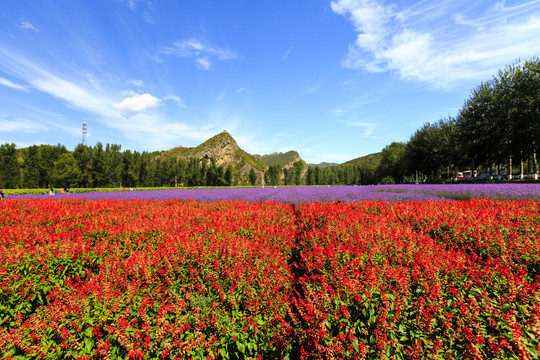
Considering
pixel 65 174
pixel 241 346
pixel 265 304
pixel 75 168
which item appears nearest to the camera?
pixel 241 346

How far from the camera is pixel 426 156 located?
49.3 meters

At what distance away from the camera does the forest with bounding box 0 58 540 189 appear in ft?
91.9

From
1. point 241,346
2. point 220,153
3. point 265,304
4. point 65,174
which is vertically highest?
point 220,153

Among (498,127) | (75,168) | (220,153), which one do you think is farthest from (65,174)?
(220,153)

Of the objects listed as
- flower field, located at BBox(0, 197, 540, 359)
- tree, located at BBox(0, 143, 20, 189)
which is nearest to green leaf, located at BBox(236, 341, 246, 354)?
flower field, located at BBox(0, 197, 540, 359)

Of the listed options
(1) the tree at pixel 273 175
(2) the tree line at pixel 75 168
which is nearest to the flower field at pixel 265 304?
(2) the tree line at pixel 75 168

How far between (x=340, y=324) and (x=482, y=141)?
43.1m

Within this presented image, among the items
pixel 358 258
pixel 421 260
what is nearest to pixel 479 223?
pixel 421 260

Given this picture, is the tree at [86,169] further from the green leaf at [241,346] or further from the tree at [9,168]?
the green leaf at [241,346]

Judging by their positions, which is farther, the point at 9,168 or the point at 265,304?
the point at 9,168

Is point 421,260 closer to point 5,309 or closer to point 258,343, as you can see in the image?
point 258,343

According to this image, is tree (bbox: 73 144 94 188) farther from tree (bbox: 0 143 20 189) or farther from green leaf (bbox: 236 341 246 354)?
green leaf (bbox: 236 341 246 354)

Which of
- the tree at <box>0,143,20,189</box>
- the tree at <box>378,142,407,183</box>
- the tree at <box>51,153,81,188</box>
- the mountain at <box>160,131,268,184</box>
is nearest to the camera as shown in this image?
the tree at <box>51,153,81,188</box>

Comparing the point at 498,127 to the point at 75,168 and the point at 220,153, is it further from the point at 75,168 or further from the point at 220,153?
the point at 220,153
